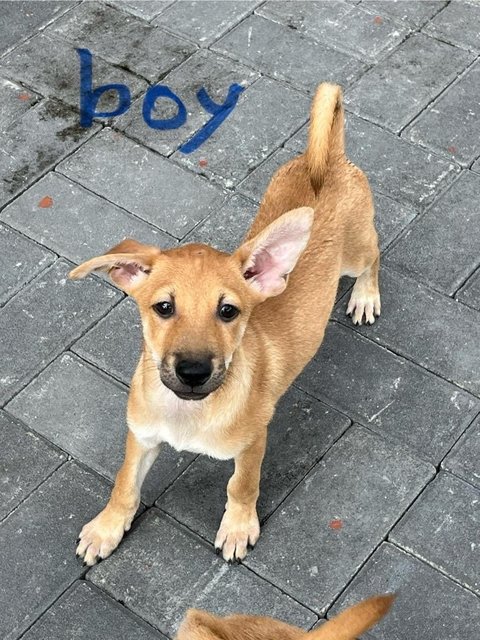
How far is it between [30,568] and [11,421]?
2.59 ft

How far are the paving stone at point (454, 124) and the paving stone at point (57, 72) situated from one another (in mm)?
1755

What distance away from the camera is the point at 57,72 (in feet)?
22.0

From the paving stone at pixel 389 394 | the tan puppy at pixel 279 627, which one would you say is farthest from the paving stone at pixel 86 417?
the tan puppy at pixel 279 627

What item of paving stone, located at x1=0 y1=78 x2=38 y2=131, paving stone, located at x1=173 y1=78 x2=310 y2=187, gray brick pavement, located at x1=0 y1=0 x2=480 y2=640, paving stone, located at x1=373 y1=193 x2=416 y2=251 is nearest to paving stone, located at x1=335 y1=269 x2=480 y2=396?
gray brick pavement, located at x1=0 y1=0 x2=480 y2=640

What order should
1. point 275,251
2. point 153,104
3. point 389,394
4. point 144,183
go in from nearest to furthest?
1. point 275,251
2. point 389,394
3. point 144,183
4. point 153,104

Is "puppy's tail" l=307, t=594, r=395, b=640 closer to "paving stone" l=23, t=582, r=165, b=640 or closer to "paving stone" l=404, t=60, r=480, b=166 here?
"paving stone" l=23, t=582, r=165, b=640

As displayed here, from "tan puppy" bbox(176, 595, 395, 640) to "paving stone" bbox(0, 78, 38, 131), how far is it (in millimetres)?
3809

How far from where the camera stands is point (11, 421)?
5.10 metres

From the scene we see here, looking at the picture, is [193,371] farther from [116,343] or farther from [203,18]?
[203,18]

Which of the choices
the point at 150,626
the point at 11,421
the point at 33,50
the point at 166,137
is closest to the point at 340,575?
the point at 150,626

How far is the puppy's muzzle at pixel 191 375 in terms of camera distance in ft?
12.4

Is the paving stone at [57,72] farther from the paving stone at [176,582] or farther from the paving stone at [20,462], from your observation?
the paving stone at [176,582]

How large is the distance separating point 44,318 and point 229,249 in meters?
1.08

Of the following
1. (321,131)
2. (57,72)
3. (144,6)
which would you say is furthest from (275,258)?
(144,6)
